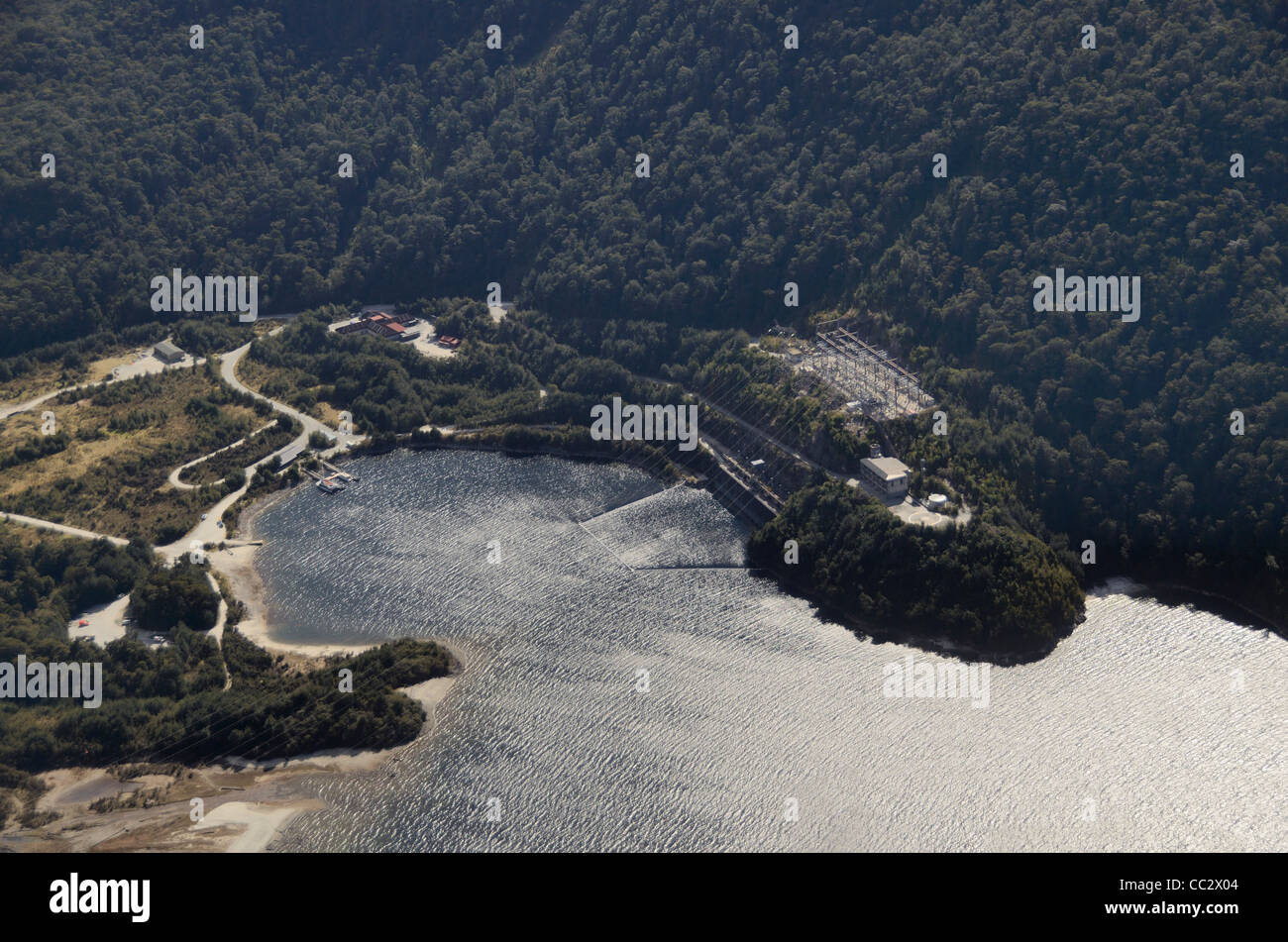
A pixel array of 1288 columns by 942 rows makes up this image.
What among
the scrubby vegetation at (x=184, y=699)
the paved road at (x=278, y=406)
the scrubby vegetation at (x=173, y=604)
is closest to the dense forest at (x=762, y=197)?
the paved road at (x=278, y=406)

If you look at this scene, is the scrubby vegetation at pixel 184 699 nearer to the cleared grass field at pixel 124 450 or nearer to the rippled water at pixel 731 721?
the rippled water at pixel 731 721

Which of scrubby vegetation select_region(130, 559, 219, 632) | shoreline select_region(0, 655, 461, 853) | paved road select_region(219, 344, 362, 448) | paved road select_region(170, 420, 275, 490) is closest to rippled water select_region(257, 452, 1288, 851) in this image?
shoreline select_region(0, 655, 461, 853)

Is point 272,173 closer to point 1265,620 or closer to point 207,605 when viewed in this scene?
point 207,605

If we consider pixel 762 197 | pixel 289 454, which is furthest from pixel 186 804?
pixel 762 197

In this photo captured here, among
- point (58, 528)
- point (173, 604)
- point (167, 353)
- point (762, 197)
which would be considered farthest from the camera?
point (167, 353)

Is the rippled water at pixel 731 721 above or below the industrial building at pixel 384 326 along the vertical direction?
below

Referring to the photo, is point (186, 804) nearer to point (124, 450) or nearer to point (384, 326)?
point (124, 450)
